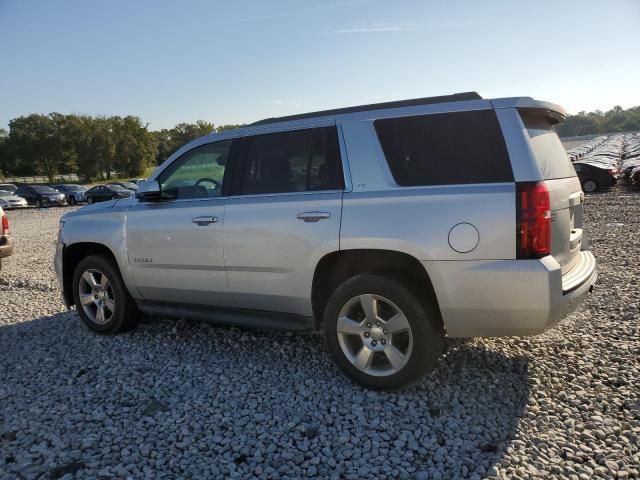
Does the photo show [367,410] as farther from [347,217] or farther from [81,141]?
[81,141]

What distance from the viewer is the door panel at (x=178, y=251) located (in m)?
4.12

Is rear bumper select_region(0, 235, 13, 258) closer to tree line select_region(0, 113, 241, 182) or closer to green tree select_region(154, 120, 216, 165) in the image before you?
tree line select_region(0, 113, 241, 182)

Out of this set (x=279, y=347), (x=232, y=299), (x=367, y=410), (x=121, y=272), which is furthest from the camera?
(x=121, y=272)

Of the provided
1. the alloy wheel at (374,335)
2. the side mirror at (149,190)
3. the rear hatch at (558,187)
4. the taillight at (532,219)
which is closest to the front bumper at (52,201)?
the side mirror at (149,190)

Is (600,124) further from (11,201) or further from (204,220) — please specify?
(204,220)

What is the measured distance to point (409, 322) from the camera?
3.30 metres

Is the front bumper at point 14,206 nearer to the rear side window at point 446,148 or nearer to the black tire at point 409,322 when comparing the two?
the black tire at point 409,322

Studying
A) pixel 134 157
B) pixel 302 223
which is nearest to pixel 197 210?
pixel 302 223

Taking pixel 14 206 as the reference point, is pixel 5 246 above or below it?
below

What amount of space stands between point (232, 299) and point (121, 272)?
1387 mm

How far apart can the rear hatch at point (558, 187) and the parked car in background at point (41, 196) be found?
111 ft

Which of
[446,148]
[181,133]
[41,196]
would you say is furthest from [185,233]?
[181,133]

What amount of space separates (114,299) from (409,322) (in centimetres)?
312

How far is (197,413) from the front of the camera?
3324mm
